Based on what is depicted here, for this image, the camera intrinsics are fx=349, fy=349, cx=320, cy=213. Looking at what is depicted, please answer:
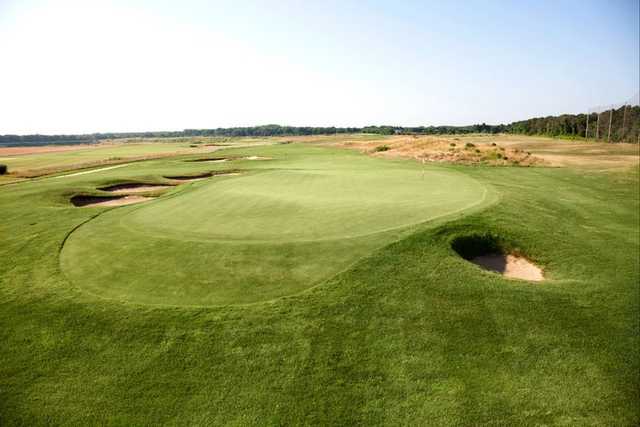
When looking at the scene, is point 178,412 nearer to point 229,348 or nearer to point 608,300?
point 229,348

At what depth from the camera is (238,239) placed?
10.6 metres

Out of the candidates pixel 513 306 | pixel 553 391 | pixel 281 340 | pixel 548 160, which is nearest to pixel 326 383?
pixel 281 340

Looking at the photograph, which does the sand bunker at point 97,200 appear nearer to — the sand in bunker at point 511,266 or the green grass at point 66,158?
the sand in bunker at point 511,266

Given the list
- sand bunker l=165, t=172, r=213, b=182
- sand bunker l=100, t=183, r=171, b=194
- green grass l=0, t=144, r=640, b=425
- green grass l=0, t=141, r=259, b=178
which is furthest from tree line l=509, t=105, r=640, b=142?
green grass l=0, t=141, r=259, b=178

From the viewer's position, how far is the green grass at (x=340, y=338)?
5422 mm

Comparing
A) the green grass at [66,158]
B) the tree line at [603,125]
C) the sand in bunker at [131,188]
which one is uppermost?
the tree line at [603,125]

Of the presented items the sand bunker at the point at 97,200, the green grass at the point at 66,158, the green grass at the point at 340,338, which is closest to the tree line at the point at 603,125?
the green grass at the point at 340,338

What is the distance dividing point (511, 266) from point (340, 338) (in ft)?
21.6

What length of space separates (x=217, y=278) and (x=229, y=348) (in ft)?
7.88

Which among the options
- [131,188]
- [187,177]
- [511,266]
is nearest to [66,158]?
[187,177]

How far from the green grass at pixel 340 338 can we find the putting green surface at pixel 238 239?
107 mm

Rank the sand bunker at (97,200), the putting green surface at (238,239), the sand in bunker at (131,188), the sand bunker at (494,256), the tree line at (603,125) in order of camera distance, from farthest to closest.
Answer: the tree line at (603,125) → the sand in bunker at (131,188) → the sand bunker at (97,200) → the sand bunker at (494,256) → the putting green surface at (238,239)

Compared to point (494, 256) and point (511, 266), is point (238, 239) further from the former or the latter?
point (511, 266)

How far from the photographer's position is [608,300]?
8266 millimetres
